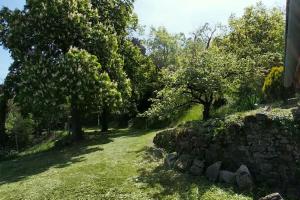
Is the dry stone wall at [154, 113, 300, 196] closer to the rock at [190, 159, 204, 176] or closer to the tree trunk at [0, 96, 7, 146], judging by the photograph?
the rock at [190, 159, 204, 176]

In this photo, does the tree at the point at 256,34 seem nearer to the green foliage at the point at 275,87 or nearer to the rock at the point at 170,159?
the green foliage at the point at 275,87

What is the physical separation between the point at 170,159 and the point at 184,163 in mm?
1493

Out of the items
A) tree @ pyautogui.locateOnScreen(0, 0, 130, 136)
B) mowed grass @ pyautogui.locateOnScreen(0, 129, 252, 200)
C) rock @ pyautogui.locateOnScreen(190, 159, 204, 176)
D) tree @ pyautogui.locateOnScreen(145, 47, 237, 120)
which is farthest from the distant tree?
rock @ pyautogui.locateOnScreen(190, 159, 204, 176)

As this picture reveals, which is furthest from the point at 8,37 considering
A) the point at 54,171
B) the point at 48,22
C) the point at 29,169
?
the point at 54,171

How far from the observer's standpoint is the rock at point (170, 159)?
20.1 metres

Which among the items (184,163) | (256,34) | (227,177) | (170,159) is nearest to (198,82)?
(170,159)

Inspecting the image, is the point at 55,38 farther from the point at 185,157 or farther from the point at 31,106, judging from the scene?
Answer: the point at 185,157

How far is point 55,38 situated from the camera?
31969mm

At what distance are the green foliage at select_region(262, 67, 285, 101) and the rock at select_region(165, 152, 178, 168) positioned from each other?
779 cm

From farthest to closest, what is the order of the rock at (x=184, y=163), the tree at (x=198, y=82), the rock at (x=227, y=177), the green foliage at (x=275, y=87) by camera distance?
the green foliage at (x=275, y=87) → the tree at (x=198, y=82) → the rock at (x=184, y=163) → the rock at (x=227, y=177)

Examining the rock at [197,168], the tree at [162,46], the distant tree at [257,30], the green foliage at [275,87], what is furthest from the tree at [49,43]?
the tree at [162,46]

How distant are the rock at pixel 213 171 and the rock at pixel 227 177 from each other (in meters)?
0.23

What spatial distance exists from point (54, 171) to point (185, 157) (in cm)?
720

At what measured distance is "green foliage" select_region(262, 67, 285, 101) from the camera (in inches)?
955
